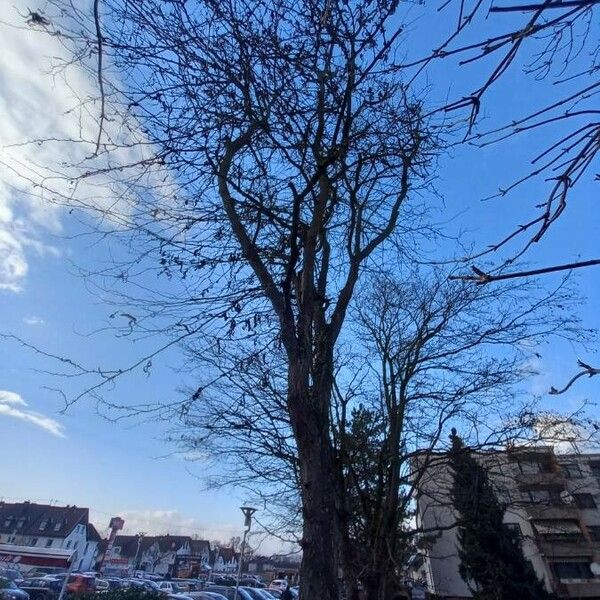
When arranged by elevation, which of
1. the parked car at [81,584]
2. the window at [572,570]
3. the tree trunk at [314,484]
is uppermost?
the window at [572,570]

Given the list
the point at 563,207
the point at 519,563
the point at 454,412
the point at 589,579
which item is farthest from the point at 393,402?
the point at 589,579

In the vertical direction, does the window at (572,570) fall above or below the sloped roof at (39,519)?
below

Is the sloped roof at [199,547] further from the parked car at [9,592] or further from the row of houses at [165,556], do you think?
the parked car at [9,592]

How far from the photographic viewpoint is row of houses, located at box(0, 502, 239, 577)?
54.5 m

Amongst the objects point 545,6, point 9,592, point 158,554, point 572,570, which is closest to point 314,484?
point 545,6

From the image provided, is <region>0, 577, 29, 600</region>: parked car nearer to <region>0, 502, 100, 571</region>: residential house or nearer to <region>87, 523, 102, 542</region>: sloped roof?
<region>0, 502, 100, 571</region>: residential house

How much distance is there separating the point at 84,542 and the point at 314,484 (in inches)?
2863

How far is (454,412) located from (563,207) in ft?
22.7

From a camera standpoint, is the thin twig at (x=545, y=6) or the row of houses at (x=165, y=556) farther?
the row of houses at (x=165, y=556)

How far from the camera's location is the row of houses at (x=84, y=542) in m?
54.5

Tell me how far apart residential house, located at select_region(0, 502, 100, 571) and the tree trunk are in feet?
213

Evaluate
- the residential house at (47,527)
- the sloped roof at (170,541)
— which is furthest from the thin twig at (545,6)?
the sloped roof at (170,541)

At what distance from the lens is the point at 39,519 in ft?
186

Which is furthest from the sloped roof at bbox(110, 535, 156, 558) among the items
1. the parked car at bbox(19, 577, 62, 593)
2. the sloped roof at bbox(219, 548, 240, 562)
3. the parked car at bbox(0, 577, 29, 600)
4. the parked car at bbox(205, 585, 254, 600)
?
the parked car at bbox(0, 577, 29, 600)
